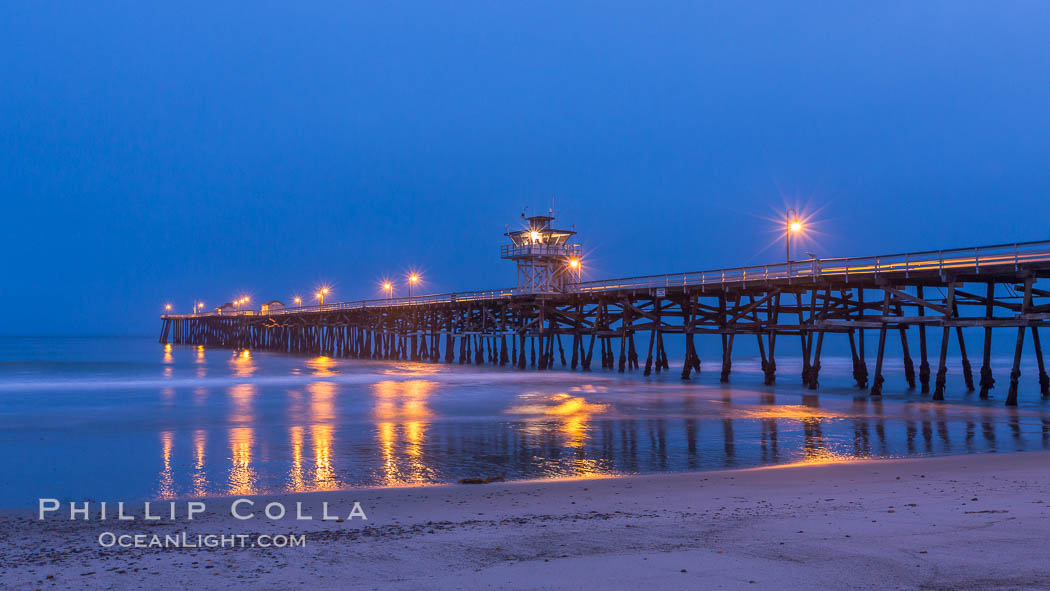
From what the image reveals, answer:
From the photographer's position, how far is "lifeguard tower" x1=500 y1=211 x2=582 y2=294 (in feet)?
165

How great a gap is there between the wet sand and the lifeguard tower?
4128 centimetres

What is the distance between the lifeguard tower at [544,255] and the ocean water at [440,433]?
21.6m

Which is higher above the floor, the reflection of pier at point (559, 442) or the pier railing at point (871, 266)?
the pier railing at point (871, 266)

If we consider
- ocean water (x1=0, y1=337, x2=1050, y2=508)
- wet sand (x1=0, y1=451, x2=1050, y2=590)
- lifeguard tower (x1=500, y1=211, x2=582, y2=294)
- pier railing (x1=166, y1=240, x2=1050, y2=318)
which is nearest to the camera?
wet sand (x1=0, y1=451, x2=1050, y2=590)

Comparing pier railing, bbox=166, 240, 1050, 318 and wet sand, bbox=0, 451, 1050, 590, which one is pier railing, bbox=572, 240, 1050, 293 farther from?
wet sand, bbox=0, 451, 1050, 590

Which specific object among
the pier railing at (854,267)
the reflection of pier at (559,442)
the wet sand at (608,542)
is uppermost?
the pier railing at (854,267)

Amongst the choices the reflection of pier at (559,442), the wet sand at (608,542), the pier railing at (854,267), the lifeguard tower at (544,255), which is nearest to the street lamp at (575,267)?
the lifeguard tower at (544,255)

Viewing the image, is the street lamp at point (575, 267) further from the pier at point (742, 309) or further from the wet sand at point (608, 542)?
the wet sand at point (608, 542)

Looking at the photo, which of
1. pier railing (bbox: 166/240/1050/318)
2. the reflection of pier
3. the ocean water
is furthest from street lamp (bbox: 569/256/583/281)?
the reflection of pier

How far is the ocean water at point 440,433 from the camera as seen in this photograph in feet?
36.6

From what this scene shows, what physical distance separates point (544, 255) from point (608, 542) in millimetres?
44215

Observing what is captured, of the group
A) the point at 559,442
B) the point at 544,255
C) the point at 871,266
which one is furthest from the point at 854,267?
the point at 544,255

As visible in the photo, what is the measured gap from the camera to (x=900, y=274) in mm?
23234

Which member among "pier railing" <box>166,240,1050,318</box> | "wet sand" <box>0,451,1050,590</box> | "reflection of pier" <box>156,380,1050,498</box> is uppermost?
"pier railing" <box>166,240,1050,318</box>
